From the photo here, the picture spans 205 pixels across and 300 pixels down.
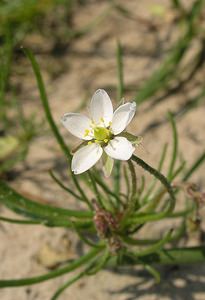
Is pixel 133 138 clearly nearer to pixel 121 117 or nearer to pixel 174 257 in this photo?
pixel 121 117

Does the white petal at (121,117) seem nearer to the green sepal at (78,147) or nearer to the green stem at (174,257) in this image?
the green sepal at (78,147)

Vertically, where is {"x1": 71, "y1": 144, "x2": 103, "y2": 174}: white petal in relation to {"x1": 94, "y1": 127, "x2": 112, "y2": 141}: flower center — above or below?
below

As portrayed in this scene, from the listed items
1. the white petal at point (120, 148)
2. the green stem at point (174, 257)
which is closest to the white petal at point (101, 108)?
the white petal at point (120, 148)

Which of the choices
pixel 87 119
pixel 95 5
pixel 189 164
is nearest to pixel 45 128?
pixel 189 164

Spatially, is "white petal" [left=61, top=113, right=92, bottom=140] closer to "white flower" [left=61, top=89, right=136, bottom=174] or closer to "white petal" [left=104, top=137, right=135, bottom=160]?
"white flower" [left=61, top=89, right=136, bottom=174]

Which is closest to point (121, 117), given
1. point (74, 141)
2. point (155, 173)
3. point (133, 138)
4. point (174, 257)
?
point (133, 138)

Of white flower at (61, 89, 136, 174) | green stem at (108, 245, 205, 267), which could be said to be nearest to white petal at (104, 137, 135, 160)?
white flower at (61, 89, 136, 174)

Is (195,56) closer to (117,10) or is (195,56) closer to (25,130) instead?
(117,10)
